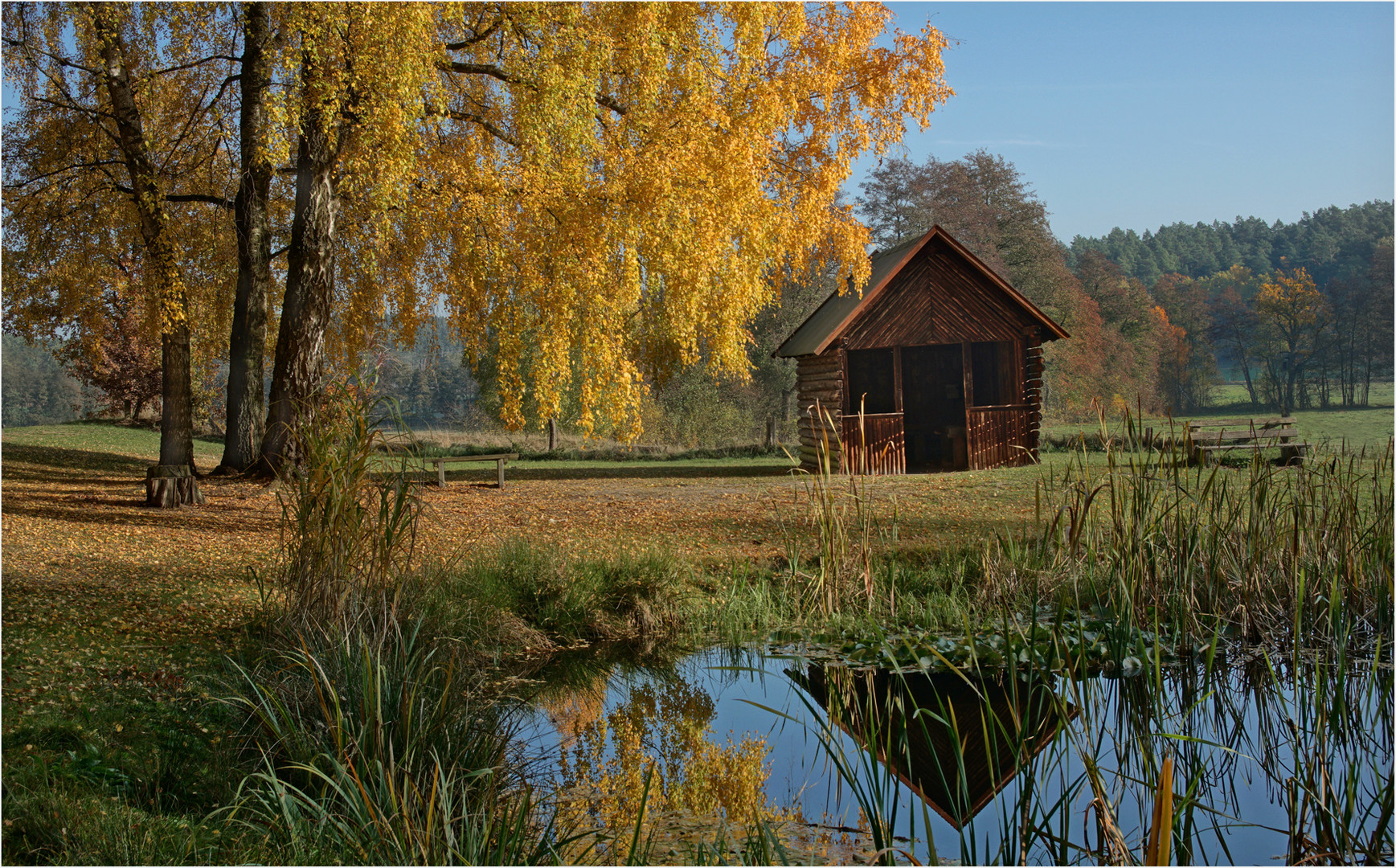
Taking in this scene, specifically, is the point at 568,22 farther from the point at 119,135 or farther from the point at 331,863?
the point at 331,863

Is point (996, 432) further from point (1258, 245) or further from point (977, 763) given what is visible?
point (1258, 245)

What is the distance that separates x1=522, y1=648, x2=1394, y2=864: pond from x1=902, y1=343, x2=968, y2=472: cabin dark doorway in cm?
1474

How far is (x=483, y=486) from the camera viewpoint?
15078mm

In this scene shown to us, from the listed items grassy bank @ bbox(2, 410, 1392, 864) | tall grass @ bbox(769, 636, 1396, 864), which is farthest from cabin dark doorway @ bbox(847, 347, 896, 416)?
tall grass @ bbox(769, 636, 1396, 864)

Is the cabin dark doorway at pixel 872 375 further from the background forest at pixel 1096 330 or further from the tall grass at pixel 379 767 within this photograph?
the tall grass at pixel 379 767

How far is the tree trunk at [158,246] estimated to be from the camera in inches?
450

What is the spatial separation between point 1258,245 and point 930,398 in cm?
3714

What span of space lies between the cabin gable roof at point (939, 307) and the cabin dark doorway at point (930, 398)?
242 centimetres

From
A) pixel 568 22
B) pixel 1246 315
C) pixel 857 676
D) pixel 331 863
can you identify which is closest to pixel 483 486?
pixel 568 22

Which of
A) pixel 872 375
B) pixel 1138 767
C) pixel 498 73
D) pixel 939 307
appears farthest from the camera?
pixel 872 375

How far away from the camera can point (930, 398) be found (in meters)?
20.2

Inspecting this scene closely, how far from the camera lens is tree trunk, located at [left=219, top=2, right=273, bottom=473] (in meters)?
13.1

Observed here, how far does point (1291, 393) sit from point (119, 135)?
39571 millimetres

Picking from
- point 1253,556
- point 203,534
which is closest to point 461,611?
point 1253,556
